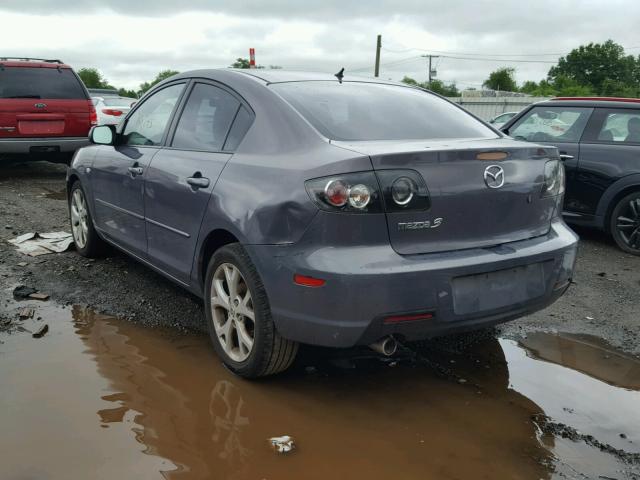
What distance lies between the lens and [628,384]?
3.40m

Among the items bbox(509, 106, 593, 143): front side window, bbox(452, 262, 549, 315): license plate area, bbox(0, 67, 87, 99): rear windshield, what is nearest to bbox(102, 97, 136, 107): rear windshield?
bbox(0, 67, 87, 99): rear windshield

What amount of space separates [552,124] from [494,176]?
4.56 metres

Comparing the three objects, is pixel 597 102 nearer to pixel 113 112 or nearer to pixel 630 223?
pixel 630 223

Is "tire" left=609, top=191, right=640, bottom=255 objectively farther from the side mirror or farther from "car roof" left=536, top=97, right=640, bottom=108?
the side mirror

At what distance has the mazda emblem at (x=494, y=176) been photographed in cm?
291

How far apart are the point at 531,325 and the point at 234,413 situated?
2265mm

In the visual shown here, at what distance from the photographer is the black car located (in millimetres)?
6273

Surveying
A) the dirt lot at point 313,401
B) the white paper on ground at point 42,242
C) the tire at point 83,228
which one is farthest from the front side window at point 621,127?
the white paper on ground at point 42,242

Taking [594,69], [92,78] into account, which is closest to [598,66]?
[594,69]

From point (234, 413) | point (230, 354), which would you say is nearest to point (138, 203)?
point (230, 354)

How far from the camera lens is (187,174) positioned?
11.6ft

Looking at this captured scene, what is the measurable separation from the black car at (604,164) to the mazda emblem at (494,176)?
11.5ft

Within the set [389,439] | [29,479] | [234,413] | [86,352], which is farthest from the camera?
[86,352]

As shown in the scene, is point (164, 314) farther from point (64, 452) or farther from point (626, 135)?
point (626, 135)
